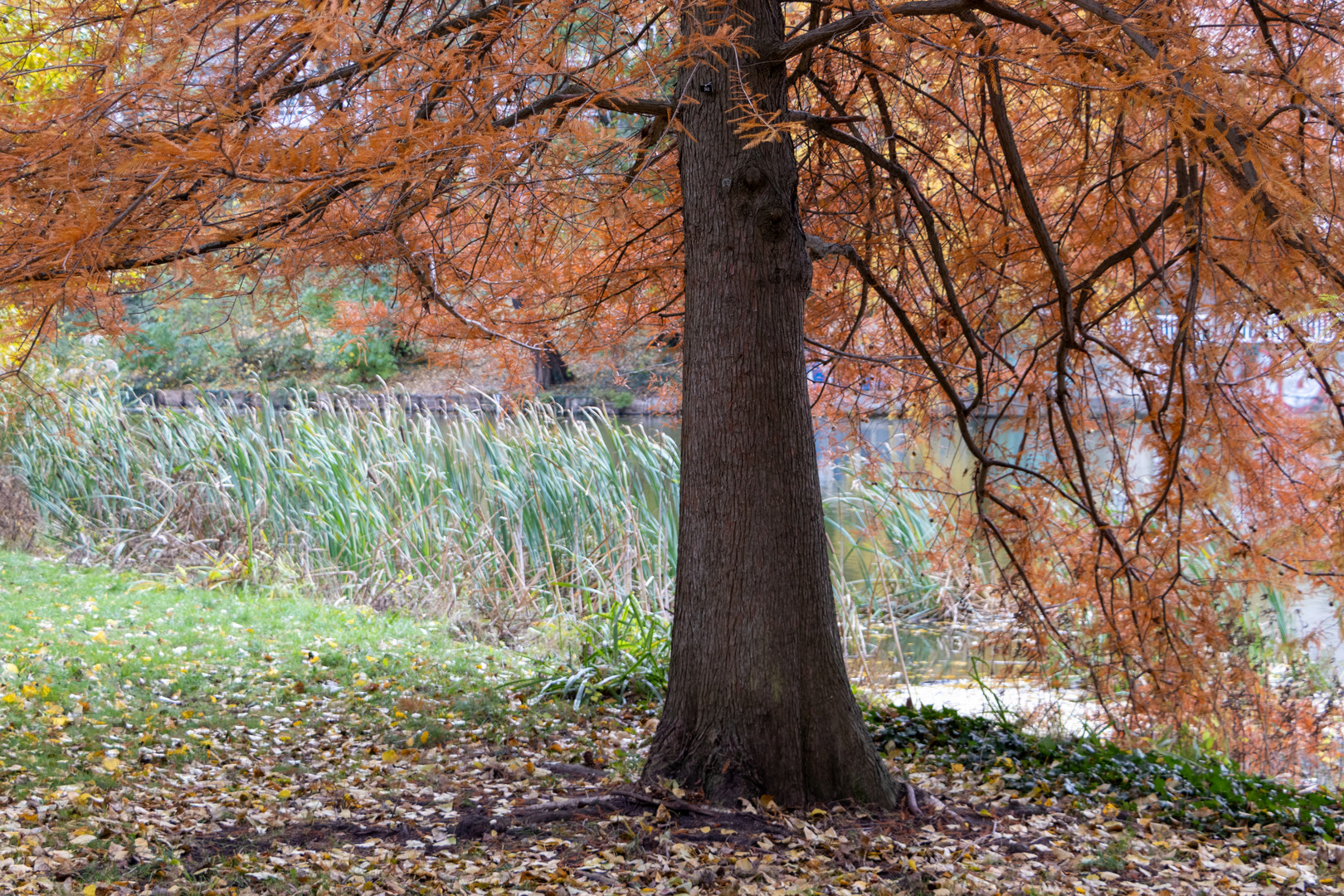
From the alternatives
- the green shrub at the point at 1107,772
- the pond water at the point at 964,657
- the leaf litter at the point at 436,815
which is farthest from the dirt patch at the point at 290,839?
the pond water at the point at 964,657

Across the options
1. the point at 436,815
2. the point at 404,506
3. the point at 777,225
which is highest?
the point at 777,225

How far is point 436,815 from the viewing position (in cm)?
294

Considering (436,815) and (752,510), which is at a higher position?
(752,510)

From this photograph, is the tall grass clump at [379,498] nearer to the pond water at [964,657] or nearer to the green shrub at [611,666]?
the green shrub at [611,666]

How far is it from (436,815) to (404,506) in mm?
3797

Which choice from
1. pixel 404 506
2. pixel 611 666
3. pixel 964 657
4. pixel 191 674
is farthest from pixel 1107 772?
pixel 404 506

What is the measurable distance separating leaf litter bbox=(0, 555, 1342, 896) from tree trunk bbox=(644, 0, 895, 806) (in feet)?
0.50

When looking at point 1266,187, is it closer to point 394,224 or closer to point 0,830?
point 394,224

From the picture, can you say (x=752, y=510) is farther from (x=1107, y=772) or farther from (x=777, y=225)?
(x=1107, y=772)

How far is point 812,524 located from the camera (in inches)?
121

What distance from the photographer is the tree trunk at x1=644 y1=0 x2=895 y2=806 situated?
297 centimetres

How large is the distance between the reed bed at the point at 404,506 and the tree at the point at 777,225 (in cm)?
153

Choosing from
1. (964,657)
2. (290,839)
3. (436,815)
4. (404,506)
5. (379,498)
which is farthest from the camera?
(379,498)

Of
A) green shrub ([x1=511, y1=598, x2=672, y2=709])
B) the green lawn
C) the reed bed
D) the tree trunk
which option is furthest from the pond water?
the green lawn
